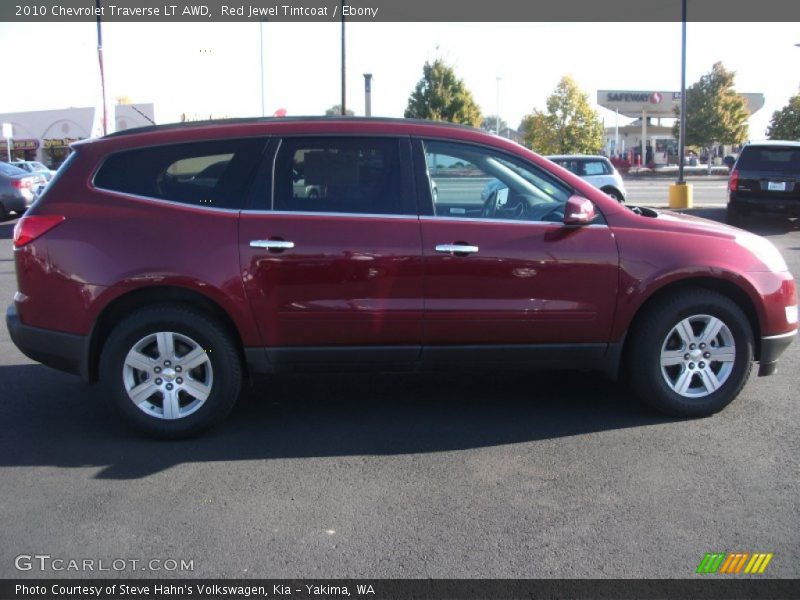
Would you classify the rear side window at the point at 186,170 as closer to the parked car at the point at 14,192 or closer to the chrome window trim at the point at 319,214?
the chrome window trim at the point at 319,214

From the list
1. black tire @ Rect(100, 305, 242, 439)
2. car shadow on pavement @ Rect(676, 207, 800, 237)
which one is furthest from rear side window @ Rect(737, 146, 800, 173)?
black tire @ Rect(100, 305, 242, 439)

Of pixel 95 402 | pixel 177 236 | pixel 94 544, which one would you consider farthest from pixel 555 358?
pixel 95 402

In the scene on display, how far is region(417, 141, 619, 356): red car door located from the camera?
4617mm

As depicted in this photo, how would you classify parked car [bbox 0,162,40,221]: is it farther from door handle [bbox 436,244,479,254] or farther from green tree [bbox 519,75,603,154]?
green tree [bbox 519,75,603,154]

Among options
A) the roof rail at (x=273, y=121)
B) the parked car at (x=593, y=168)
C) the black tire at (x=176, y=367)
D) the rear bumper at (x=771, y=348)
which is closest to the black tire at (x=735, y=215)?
the parked car at (x=593, y=168)

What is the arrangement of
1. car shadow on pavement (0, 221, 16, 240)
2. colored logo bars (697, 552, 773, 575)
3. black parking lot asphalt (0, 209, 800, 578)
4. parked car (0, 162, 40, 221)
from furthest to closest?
parked car (0, 162, 40, 221)
car shadow on pavement (0, 221, 16, 240)
black parking lot asphalt (0, 209, 800, 578)
colored logo bars (697, 552, 773, 575)

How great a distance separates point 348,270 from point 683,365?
220 centimetres

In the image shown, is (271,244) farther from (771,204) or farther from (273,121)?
(771,204)

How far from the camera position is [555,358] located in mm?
4809

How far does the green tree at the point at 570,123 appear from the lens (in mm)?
40281

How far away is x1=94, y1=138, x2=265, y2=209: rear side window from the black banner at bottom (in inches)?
92.2

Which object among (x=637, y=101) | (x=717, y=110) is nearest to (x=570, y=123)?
(x=717, y=110)

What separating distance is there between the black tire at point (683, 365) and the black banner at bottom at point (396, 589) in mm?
1805

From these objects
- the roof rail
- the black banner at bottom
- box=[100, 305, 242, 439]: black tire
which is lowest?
the black banner at bottom
